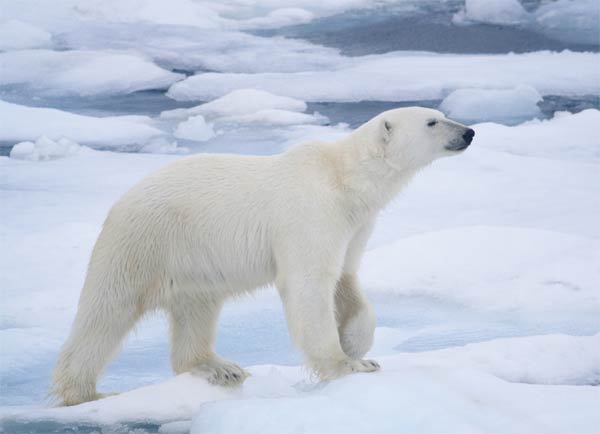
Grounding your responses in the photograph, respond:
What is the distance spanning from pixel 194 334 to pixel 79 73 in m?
5.51

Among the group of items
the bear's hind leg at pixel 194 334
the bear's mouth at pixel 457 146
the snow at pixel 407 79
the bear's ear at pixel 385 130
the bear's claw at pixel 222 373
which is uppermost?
the bear's ear at pixel 385 130

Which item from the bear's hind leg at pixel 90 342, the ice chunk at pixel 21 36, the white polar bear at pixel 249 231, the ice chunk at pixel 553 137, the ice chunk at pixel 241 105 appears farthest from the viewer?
the ice chunk at pixel 21 36

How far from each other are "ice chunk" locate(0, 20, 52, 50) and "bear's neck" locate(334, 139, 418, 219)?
20.1ft

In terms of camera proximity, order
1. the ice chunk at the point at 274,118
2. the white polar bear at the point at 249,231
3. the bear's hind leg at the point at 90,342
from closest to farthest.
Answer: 1. the white polar bear at the point at 249,231
2. the bear's hind leg at the point at 90,342
3. the ice chunk at the point at 274,118

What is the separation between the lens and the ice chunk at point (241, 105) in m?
8.06

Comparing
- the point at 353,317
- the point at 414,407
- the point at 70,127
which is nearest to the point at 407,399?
the point at 414,407

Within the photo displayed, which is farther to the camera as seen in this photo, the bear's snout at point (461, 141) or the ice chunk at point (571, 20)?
the ice chunk at point (571, 20)

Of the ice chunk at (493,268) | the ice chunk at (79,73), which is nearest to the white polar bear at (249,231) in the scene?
the ice chunk at (493,268)

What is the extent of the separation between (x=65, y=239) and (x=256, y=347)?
63.8 inches

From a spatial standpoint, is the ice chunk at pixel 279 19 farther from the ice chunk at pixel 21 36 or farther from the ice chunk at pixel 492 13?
the ice chunk at pixel 21 36

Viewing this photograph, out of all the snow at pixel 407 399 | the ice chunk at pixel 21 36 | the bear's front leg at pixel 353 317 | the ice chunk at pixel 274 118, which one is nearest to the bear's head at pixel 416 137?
the bear's front leg at pixel 353 317

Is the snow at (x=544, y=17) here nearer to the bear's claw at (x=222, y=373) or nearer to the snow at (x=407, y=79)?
the snow at (x=407, y=79)

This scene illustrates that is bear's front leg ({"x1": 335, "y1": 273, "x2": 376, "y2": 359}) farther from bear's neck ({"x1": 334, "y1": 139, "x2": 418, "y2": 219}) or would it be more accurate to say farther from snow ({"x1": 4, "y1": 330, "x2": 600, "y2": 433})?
bear's neck ({"x1": 334, "y1": 139, "x2": 418, "y2": 219})

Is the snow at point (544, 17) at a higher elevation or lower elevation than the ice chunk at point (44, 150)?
higher
